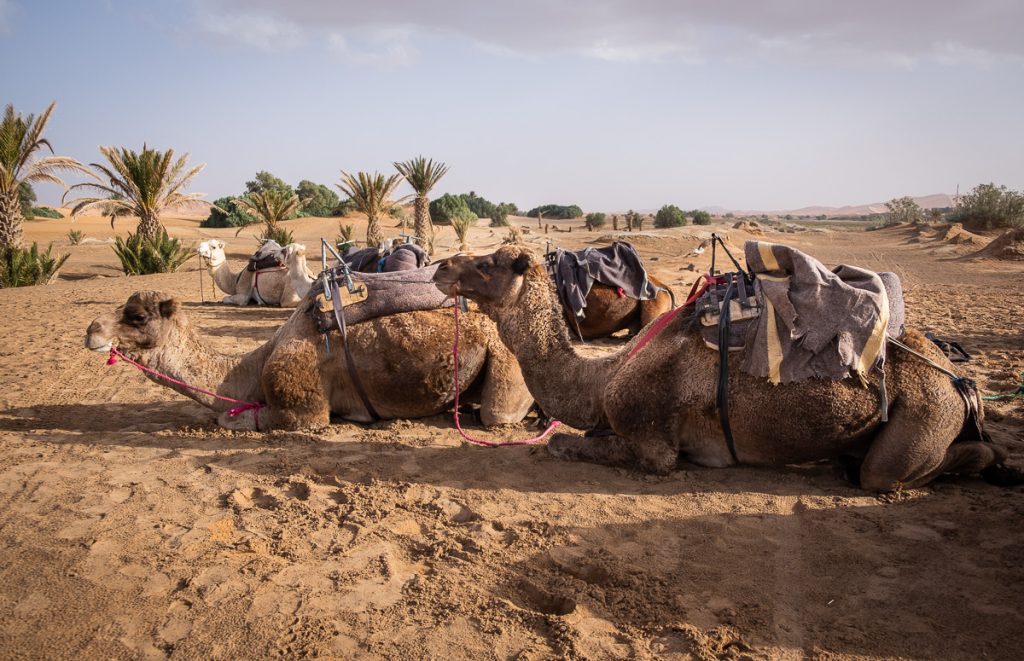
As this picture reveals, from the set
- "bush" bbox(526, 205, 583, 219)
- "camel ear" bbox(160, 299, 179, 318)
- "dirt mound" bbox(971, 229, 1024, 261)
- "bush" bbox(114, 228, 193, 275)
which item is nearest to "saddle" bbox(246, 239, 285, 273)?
"camel ear" bbox(160, 299, 179, 318)

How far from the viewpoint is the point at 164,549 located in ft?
12.0

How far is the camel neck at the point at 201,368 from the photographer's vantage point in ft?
17.9

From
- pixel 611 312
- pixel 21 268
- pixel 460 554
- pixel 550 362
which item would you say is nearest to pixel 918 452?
pixel 550 362

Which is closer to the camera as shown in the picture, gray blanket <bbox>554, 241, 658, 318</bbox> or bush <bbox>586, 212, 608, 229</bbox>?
gray blanket <bbox>554, 241, 658, 318</bbox>

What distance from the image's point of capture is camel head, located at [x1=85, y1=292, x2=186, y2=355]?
527 cm

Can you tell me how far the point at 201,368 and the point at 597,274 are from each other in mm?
5167

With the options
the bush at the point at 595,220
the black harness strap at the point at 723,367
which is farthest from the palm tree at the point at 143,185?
the bush at the point at 595,220

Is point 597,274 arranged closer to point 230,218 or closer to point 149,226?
point 149,226

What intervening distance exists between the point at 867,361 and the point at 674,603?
6.09 feet

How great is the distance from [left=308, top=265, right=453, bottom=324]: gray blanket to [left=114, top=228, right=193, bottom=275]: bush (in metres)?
17.2

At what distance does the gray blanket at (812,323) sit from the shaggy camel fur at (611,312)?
4.69 meters

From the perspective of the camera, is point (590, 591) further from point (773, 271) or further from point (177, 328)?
point (177, 328)

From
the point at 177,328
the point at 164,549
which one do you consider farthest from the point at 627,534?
the point at 177,328

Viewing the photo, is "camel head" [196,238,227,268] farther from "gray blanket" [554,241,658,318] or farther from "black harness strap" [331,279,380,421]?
"black harness strap" [331,279,380,421]
